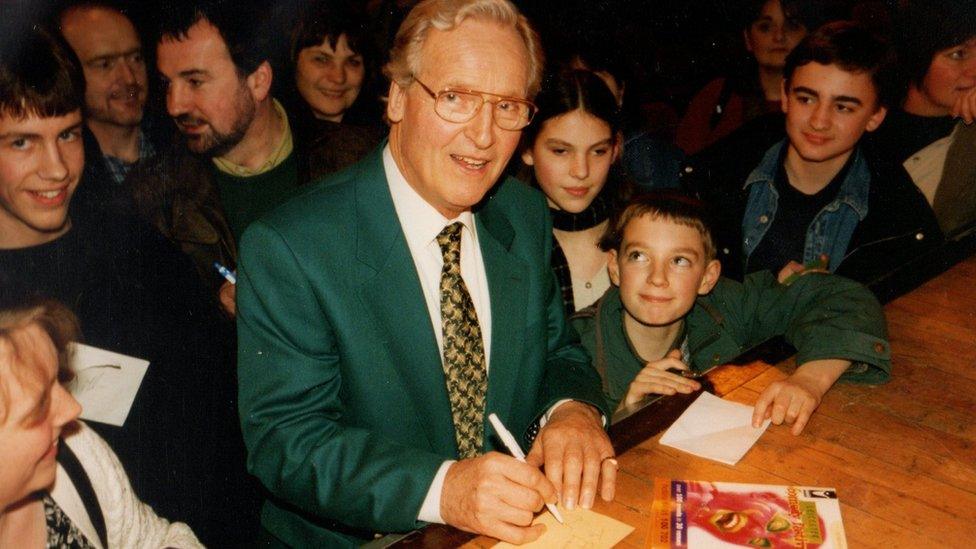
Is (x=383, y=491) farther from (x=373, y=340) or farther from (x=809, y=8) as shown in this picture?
(x=809, y=8)

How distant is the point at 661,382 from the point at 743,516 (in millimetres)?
561

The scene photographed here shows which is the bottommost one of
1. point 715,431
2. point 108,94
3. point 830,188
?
point 715,431

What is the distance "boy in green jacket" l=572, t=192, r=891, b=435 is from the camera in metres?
Answer: 2.15

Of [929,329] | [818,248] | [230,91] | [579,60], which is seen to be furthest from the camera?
[579,60]

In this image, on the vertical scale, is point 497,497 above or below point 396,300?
below

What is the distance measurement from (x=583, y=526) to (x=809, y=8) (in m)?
3.83

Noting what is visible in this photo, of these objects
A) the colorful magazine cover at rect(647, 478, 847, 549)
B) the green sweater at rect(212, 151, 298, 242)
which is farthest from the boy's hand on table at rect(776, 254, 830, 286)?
the green sweater at rect(212, 151, 298, 242)

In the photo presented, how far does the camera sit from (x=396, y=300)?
164 cm

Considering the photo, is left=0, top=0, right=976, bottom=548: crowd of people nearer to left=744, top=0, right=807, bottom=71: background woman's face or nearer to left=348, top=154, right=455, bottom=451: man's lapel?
left=348, top=154, right=455, bottom=451: man's lapel

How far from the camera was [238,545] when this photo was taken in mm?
2398

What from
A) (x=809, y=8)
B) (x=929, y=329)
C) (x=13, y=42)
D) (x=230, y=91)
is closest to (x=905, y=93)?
(x=809, y=8)

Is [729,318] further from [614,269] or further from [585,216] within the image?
[585,216]

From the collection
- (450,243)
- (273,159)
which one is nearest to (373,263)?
(450,243)

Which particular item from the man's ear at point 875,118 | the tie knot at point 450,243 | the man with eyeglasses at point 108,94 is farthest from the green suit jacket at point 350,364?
the man's ear at point 875,118
